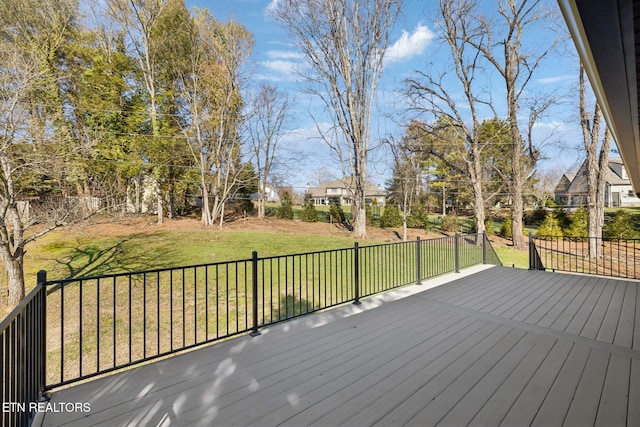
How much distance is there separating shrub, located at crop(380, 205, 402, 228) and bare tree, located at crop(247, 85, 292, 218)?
7429 mm

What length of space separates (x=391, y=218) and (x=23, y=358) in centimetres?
1555

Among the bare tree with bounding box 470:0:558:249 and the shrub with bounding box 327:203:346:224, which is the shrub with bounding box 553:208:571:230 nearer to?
the bare tree with bounding box 470:0:558:249

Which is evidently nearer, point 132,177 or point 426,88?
point 426,88

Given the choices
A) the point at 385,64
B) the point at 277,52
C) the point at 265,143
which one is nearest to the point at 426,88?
the point at 385,64

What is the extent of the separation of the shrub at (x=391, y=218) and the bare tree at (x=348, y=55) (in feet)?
13.8

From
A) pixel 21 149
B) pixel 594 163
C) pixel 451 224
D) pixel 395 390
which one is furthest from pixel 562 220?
pixel 21 149

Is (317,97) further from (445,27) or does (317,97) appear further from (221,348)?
(221,348)

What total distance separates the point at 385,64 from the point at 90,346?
43.3ft

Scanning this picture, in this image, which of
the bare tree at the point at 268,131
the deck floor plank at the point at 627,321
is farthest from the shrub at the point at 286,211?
the deck floor plank at the point at 627,321

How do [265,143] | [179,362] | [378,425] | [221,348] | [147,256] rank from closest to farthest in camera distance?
1. [378,425]
2. [179,362]
3. [221,348]
4. [147,256]
5. [265,143]

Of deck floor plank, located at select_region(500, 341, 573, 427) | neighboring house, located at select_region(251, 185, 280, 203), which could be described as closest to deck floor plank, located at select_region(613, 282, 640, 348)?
deck floor plank, located at select_region(500, 341, 573, 427)

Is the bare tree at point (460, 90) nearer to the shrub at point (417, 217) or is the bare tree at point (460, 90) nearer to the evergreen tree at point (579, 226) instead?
the shrub at point (417, 217)

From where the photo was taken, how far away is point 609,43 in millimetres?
1124

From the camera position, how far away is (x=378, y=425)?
1.65 metres
